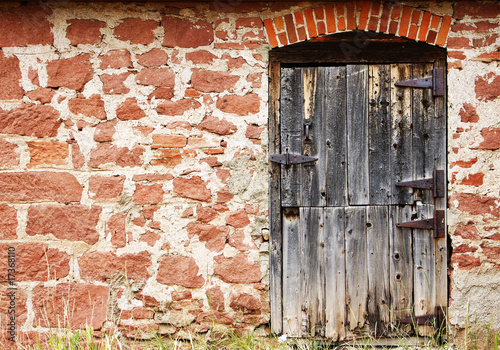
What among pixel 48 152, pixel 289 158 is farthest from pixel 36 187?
pixel 289 158

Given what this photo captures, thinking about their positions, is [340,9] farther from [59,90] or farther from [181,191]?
[59,90]

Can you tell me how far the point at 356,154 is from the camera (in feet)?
9.09

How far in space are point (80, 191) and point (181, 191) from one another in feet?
2.34

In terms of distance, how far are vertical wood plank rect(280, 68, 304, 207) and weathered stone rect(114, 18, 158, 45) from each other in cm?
98

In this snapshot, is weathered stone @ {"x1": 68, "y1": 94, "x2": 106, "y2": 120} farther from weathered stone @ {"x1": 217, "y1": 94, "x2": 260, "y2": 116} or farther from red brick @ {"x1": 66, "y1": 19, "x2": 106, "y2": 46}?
weathered stone @ {"x1": 217, "y1": 94, "x2": 260, "y2": 116}

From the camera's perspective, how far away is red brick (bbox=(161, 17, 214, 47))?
2.77 m

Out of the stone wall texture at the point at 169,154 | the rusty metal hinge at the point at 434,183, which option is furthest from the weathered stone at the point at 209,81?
the rusty metal hinge at the point at 434,183

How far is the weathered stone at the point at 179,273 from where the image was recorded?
2.72m

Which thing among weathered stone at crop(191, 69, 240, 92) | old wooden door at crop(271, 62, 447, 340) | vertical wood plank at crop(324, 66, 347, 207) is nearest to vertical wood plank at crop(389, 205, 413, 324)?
old wooden door at crop(271, 62, 447, 340)

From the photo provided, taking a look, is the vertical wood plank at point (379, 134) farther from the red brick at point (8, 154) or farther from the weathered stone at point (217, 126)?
the red brick at point (8, 154)

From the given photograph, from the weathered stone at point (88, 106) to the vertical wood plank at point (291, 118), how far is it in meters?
1.29

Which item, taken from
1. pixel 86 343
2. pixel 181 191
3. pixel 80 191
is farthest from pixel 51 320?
pixel 181 191

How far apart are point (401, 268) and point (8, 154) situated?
2.89 m

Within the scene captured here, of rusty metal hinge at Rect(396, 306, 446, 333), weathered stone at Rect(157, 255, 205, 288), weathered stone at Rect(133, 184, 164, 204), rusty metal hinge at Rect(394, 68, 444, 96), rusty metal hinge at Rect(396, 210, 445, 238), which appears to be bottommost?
rusty metal hinge at Rect(396, 306, 446, 333)
